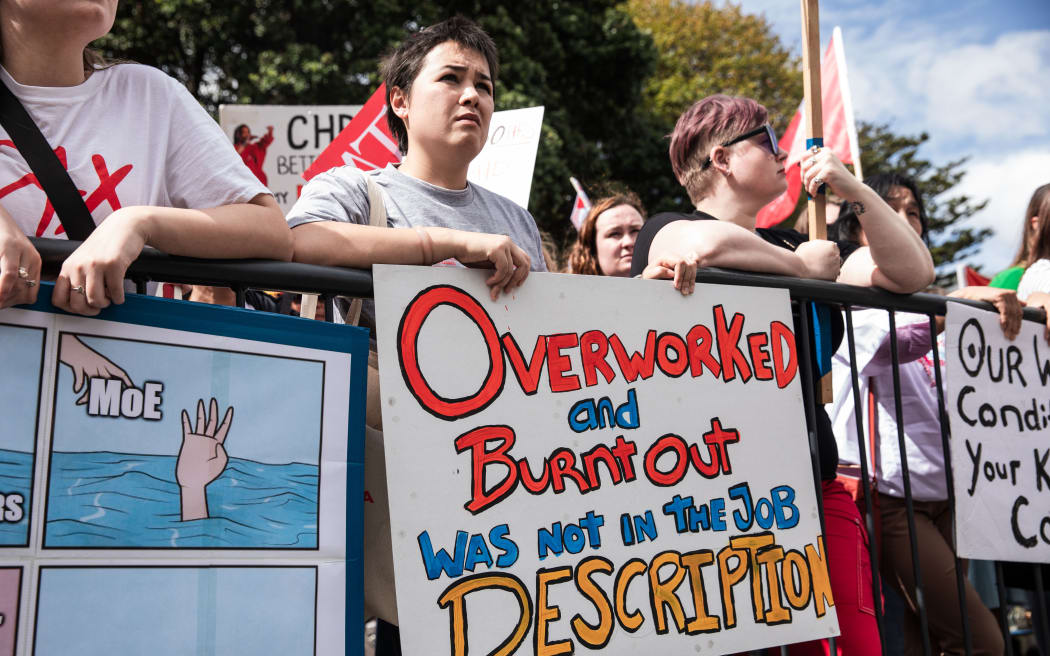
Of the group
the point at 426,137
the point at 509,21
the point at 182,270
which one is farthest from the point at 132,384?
the point at 509,21

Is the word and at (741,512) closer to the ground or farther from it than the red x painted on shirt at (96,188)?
closer to the ground

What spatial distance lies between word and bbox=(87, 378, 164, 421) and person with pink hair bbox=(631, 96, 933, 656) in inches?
50.5

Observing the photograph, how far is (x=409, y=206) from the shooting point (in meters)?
2.50

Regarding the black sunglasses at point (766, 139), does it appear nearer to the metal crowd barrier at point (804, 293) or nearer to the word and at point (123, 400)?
the metal crowd barrier at point (804, 293)

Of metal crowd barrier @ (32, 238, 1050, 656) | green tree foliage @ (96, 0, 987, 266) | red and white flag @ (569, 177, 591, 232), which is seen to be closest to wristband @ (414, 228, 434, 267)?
metal crowd barrier @ (32, 238, 1050, 656)

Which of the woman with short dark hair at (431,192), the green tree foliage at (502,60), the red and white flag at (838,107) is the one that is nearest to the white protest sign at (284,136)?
the red and white flag at (838,107)

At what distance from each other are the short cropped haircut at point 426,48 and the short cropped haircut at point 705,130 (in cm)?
69

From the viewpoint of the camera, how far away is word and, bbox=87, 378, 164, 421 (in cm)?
165

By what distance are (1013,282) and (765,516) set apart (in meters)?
2.28

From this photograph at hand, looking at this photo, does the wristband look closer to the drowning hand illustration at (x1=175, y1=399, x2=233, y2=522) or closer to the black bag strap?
the drowning hand illustration at (x1=175, y1=399, x2=233, y2=522)

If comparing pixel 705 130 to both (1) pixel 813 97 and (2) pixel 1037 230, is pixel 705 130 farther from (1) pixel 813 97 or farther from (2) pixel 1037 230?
(2) pixel 1037 230

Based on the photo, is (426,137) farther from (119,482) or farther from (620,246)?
(620,246)

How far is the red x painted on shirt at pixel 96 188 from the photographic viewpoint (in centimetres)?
179

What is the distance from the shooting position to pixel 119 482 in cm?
164
